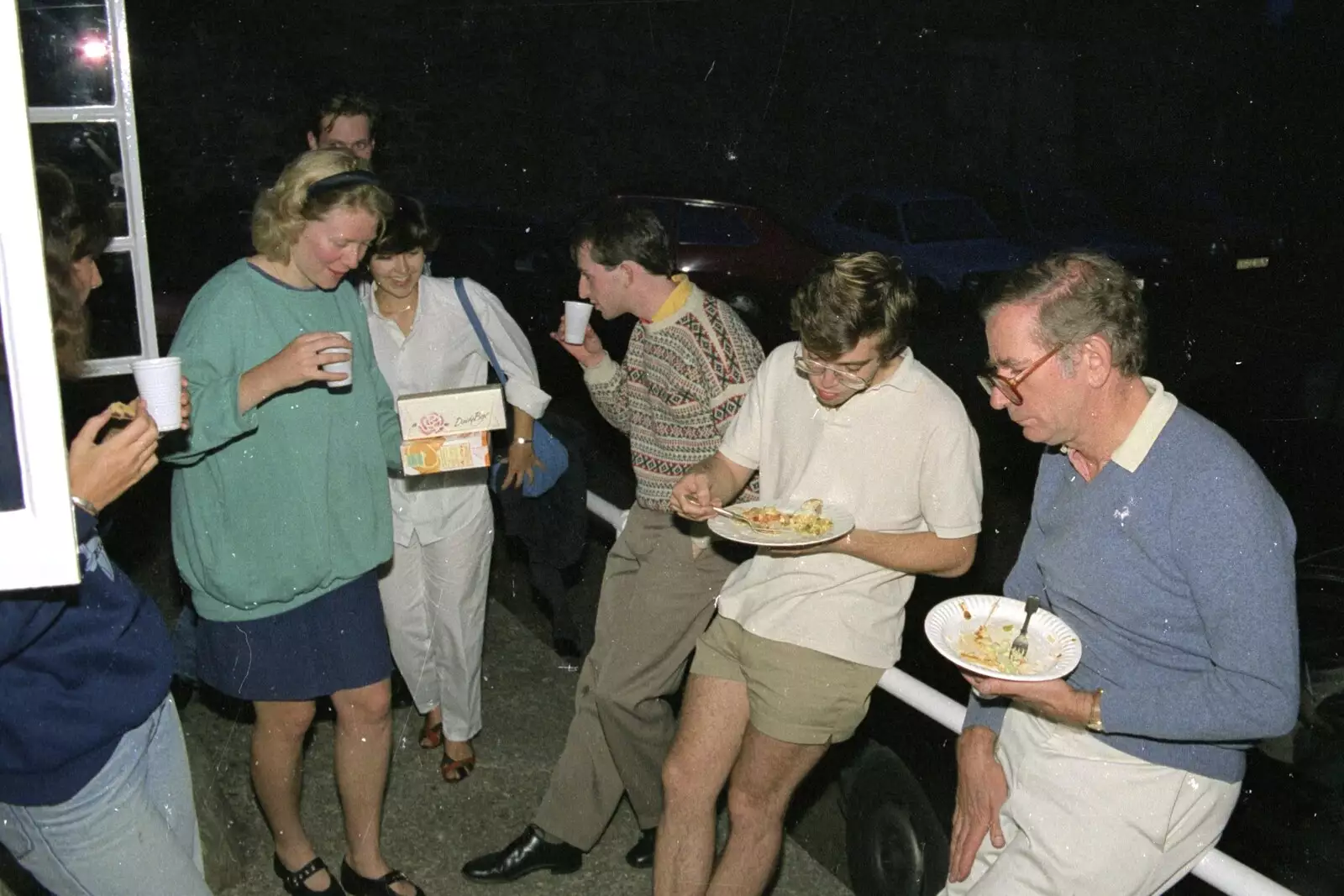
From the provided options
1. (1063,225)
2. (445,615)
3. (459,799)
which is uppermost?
(1063,225)

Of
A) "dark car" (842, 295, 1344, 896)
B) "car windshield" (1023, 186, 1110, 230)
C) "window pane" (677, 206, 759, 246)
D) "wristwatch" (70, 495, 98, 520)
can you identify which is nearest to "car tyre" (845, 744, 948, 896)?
"dark car" (842, 295, 1344, 896)

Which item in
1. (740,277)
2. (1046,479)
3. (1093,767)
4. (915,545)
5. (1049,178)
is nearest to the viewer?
(1093,767)

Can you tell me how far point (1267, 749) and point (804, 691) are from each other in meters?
1.77

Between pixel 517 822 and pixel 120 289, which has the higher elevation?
pixel 120 289

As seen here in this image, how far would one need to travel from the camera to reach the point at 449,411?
3732 millimetres

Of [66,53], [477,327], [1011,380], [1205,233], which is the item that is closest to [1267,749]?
[1011,380]

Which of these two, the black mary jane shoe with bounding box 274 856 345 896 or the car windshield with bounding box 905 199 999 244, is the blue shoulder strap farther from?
the car windshield with bounding box 905 199 999 244

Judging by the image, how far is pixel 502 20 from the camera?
19.0 m

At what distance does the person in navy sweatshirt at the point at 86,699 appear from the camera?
2297 mm

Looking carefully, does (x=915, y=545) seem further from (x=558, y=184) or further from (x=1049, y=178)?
(x=1049, y=178)

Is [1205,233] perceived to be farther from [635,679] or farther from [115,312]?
[635,679]

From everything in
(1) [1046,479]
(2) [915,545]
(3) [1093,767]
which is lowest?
(3) [1093,767]

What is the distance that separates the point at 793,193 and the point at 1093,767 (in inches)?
797

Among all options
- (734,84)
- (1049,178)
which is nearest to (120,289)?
(734,84)
